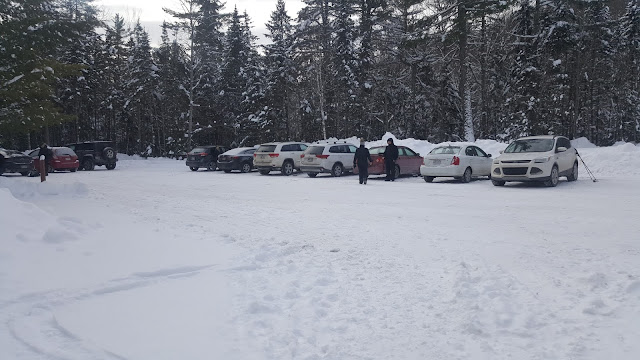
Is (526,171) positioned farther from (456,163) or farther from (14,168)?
(14,168)

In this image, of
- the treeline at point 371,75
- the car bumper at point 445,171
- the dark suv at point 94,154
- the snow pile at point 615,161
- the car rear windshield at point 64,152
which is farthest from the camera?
the treeline at point 371,75

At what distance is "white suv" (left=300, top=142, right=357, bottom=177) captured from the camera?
22.1 meters

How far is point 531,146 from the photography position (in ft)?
54.2

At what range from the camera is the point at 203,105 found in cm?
4869

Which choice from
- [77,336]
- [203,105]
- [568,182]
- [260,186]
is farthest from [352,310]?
[203,105]

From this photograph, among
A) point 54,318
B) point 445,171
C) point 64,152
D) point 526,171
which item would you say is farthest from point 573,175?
point 64,152

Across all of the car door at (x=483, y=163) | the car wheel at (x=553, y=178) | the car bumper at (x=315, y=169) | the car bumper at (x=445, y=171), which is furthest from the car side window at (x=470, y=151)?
the car bumper at (x=315, y=169)

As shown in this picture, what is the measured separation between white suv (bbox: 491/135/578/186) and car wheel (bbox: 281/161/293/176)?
37.2 feet

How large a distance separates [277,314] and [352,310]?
2.55 ft

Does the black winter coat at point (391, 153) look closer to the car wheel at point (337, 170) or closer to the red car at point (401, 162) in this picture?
the red car at point (401, 162)

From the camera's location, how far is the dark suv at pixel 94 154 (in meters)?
30.1

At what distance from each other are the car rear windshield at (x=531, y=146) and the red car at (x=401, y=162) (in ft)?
17.2

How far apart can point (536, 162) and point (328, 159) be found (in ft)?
31.5

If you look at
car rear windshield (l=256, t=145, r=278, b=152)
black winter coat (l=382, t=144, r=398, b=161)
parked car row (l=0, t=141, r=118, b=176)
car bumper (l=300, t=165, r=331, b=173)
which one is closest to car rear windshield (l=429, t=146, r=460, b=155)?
black winter coat (l=382, t=144, r=398, b=161)
